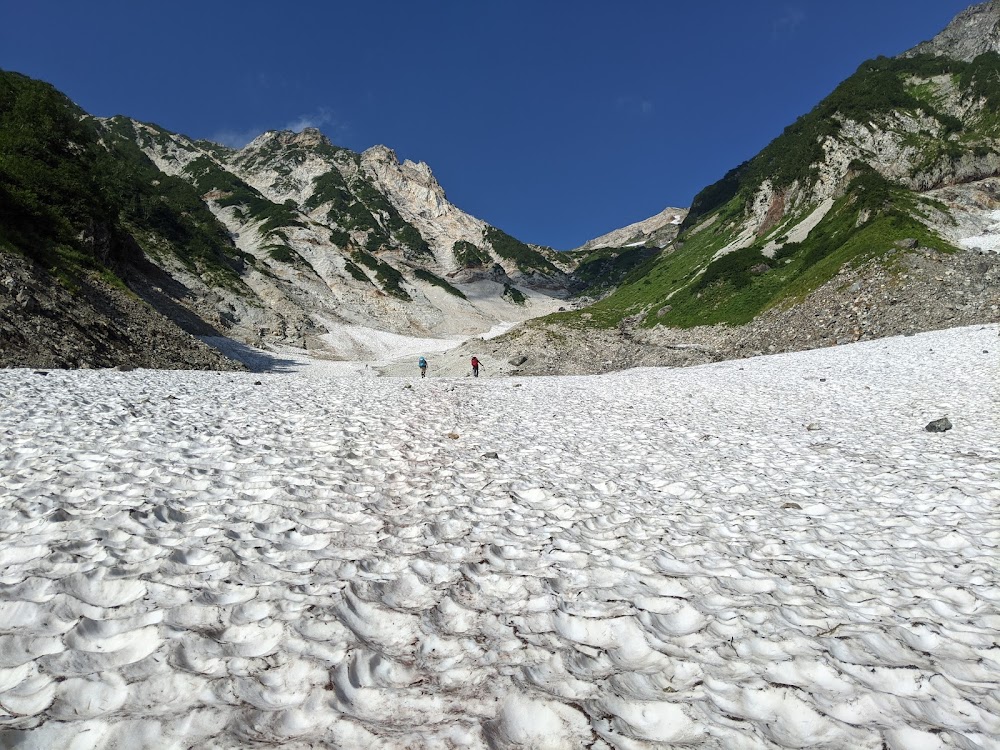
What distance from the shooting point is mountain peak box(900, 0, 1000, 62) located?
119312 millimetres

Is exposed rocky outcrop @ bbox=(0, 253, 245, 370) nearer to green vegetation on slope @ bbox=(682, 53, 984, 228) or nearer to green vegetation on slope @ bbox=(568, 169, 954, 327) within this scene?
green vegetation on slope @ bbox=(568, 169, 954, 327)

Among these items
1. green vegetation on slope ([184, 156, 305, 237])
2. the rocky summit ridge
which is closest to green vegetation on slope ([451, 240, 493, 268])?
the rocky summit ridge

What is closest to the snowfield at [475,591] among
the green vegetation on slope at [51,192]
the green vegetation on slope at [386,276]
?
the green vegetation on slope at [51,192]

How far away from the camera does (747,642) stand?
4434 mm

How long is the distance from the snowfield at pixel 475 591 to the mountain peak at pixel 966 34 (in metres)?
164

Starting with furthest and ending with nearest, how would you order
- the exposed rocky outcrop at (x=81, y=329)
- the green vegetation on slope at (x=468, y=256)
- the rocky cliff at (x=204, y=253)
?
1. the green vegetation on slope at (x=468, y=256)
2. the rocky cliff at (x=204, y=253)
3. the exposed rocky outcrop at (x=81, y=329)

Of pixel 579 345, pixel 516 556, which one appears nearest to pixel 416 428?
pixel 516 556

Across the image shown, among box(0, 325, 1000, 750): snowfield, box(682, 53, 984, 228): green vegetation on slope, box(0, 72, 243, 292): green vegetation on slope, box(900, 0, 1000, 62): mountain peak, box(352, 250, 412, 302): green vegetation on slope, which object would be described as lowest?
box(0, 325, 1000, 750): snowfield

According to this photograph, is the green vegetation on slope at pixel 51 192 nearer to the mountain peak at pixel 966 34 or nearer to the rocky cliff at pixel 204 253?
the rocky cliff at pixel 204 253

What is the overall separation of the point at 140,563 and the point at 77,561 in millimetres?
552

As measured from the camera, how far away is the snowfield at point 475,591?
128 inches

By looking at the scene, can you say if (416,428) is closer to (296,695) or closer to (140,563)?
(140,563)

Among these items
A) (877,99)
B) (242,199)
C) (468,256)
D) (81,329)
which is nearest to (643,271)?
(877,99)

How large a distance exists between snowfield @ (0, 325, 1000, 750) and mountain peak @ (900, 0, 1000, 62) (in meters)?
164
